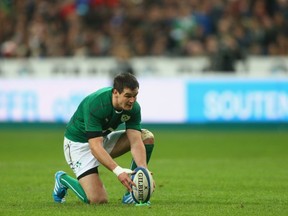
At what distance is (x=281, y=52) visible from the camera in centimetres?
2397

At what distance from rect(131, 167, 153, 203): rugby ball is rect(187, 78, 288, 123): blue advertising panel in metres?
12.6

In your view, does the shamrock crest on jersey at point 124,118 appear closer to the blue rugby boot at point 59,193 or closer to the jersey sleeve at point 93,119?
the jersey sleeve at point 93,119

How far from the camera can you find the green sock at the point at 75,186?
10.6 metres

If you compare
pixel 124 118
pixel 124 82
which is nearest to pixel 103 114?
pixel 124 118

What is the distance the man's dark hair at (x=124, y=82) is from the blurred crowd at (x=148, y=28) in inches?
521

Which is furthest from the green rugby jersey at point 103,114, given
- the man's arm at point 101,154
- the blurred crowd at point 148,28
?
the blurred crowd at point 148,28

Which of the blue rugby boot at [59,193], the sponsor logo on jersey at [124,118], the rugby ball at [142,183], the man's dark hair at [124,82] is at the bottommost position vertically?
the blue rugby boot at [59,193]

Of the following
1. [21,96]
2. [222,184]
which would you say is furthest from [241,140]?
[222,184]

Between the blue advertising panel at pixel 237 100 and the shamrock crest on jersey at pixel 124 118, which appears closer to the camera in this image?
the shamrock crest on jersey at pixel 124 118

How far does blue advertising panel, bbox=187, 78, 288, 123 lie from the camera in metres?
22.2

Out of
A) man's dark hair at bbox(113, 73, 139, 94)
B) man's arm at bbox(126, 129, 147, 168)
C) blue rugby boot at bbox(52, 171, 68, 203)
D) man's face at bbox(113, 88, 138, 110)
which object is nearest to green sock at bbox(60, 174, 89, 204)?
blue rugby boot at bbox(52, 171, 68, 203)

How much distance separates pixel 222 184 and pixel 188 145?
7.33 metres

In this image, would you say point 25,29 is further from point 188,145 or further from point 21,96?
point 188,145

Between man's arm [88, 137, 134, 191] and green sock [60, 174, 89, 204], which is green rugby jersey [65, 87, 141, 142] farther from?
green sock [60, 174, 89, 204]
